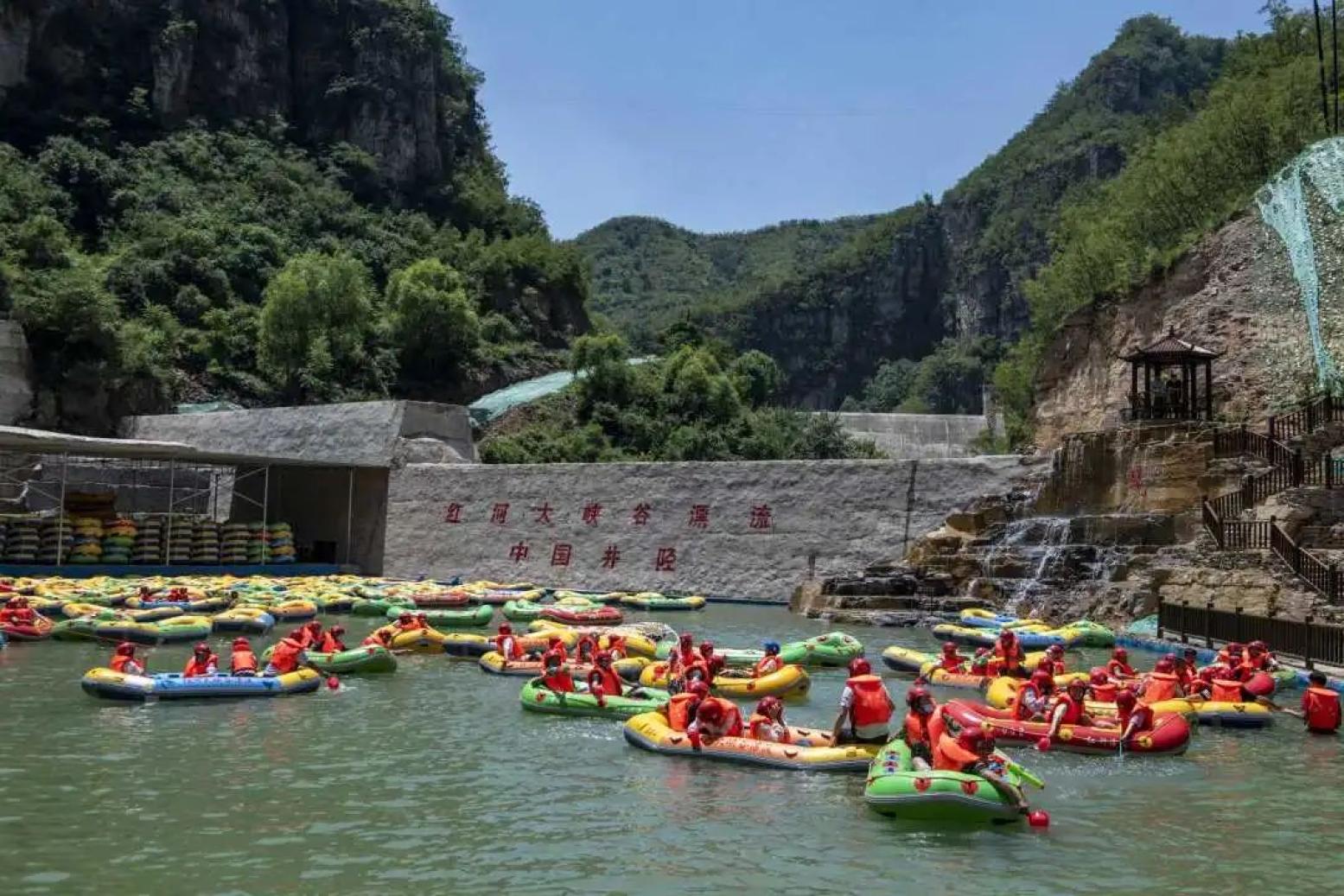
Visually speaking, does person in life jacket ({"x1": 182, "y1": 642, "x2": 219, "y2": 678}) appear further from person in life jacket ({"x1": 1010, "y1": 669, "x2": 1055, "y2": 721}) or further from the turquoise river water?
person in life jacket ({"x1": 1010, "y1": 669, "x2": 1055, "y2": 721})

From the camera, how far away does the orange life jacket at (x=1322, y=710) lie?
15.0 m

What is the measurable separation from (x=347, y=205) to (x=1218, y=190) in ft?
163

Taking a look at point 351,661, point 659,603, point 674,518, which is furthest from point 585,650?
point 674,518

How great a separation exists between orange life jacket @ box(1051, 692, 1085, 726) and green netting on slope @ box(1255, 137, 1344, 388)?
21.2m

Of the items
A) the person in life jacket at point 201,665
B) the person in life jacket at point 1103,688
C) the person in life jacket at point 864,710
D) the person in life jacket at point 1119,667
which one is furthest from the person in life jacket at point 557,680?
the person in life jacket at point 1119,667

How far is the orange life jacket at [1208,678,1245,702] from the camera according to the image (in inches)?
632

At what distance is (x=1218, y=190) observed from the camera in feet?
134

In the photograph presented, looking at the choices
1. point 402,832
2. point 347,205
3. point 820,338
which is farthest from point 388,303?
point 820,338

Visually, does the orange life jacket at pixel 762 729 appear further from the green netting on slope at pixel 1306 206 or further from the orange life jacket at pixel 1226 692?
the green netting on slope at pixel 1306 206

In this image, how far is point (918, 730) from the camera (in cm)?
1195

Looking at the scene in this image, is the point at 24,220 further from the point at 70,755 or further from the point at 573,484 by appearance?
the point at 70,755

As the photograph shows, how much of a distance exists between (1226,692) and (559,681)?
27.3ft

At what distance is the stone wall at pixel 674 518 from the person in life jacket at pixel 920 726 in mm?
18689

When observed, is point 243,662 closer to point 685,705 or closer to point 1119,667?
point 685,705
